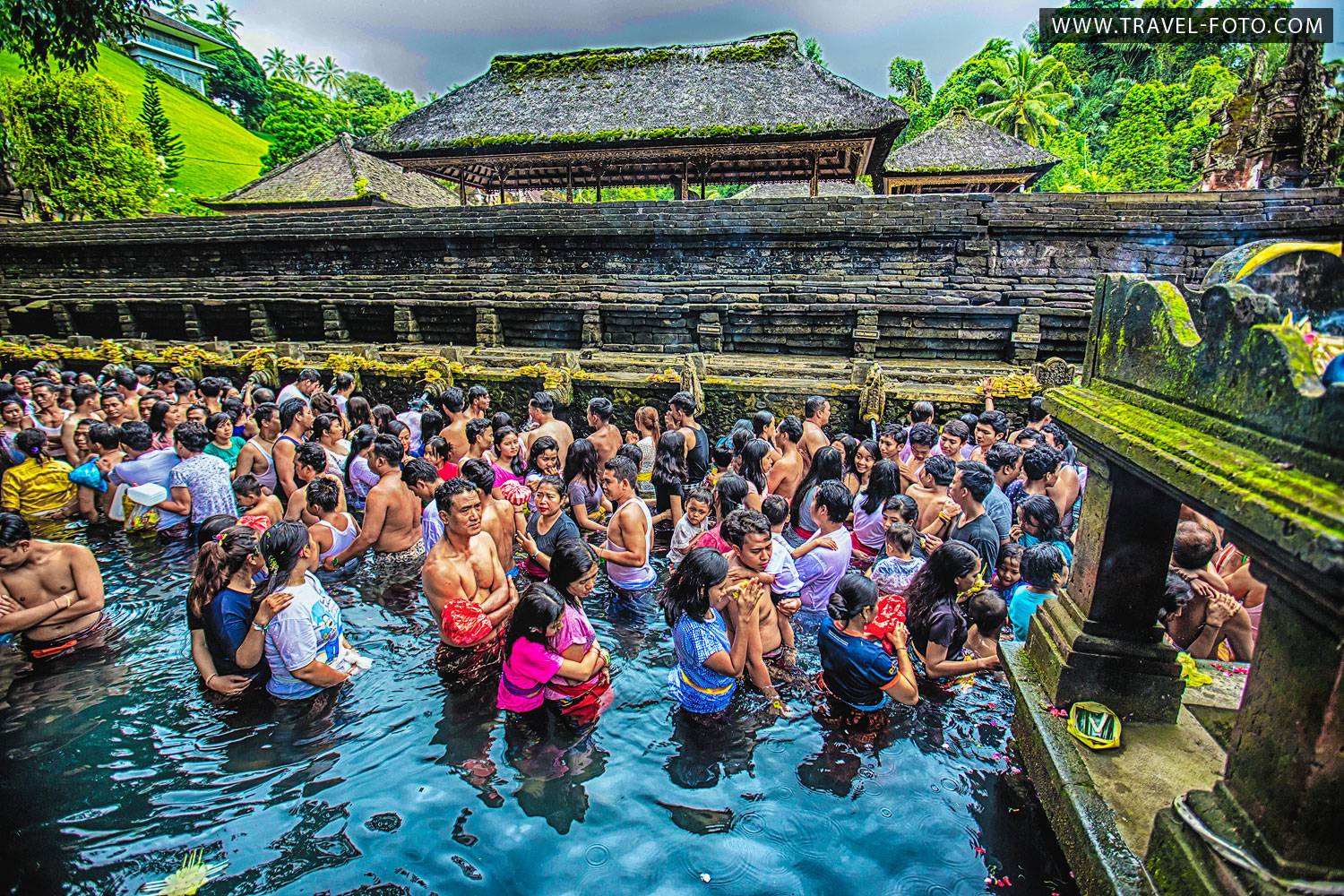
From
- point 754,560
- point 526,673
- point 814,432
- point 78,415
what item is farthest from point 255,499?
point 814,432

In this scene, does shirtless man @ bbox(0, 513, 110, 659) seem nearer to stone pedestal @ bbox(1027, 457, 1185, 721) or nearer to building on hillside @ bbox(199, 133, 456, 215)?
stone pedestal @ bbox(1027, 457, 1185, 721)

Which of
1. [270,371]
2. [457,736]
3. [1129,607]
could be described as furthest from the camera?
[270,371]

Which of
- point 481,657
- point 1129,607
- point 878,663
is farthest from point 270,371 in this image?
point 1129,607

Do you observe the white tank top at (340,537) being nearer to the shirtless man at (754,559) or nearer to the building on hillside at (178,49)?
the shirtless man at (754,559)

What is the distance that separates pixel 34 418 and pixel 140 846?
7.69 meters

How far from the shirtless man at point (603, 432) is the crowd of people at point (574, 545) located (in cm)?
4

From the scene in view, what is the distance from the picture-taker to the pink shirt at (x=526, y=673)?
11.3ft

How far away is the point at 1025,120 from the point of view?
1304 inches

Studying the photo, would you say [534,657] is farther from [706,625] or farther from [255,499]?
[255,499]

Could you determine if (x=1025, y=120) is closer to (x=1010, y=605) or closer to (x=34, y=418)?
(x=1010, y=605)

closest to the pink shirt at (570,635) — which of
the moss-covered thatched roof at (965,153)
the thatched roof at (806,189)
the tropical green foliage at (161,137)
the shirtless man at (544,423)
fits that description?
the shirtless man at (544,423)

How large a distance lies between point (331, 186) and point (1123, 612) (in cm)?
2521

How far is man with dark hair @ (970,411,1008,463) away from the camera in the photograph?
254 inches

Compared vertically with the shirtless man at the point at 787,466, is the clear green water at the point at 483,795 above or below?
below
